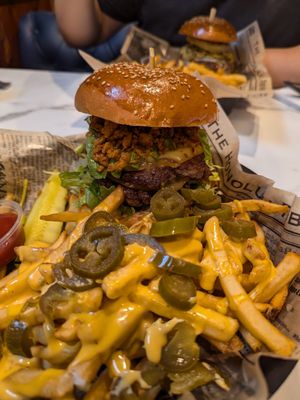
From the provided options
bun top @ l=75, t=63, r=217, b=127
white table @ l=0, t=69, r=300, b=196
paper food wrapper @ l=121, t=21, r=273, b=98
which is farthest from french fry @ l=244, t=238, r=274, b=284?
paper food wrapper @ l=121, t=21, r=273, b=98

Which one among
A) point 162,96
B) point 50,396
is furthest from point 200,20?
point 50,396

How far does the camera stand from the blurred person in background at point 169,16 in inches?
159

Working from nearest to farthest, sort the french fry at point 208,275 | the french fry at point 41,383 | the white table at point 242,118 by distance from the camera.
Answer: the french fry at point 41,383
the french fry at point 208,275
the white table at point 242,118

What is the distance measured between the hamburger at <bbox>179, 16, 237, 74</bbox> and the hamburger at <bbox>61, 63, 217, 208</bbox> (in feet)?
5.25

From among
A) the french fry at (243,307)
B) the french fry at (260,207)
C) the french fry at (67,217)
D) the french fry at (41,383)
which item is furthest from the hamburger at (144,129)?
the french fry at (41,383)

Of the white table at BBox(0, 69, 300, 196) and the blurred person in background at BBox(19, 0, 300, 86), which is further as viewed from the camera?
the blurred person in background at BBox(19, 0, 300, 86)

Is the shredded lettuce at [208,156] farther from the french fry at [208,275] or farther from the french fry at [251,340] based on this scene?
the french fry at [251,340]

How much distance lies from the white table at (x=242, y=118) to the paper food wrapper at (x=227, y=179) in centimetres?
33

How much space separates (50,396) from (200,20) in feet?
9.99

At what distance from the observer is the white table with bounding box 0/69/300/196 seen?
2.53m

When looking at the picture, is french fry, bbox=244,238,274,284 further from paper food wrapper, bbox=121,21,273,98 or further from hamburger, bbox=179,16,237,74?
hamburger, bbox=179,16,237,74

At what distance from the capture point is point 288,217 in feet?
5.70

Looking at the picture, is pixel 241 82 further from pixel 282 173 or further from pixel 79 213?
pixel 79 213

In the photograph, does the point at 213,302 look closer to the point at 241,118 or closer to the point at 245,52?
the point at 241,118
